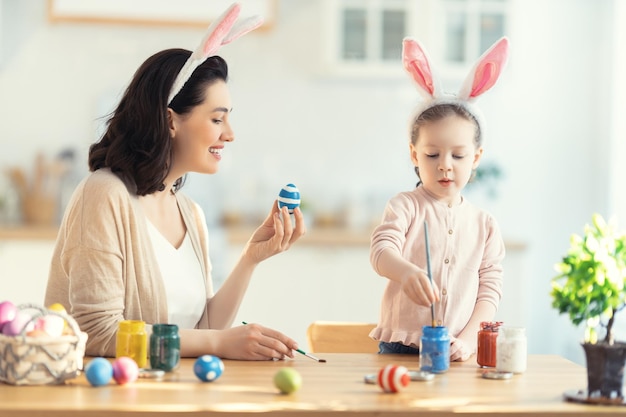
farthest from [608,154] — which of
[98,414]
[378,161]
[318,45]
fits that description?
[98,414]

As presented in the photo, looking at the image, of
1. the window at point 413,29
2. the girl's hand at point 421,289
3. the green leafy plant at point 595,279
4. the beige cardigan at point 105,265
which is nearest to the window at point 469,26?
the window at point 413,29

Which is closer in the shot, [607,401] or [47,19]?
[607,401]

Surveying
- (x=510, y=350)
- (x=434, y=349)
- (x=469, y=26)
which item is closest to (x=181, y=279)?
(x=434, y=349)

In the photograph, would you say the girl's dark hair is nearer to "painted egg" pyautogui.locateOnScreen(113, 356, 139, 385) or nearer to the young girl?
the young girl

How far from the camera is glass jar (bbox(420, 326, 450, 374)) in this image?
1.90 m

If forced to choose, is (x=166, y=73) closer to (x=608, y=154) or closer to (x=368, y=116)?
(x=368, y=116)

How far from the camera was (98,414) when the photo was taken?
1.54 meters

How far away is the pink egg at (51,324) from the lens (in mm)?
1738

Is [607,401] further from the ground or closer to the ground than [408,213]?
closer to the ground

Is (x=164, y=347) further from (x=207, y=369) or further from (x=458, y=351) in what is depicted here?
(x=458, y=351)

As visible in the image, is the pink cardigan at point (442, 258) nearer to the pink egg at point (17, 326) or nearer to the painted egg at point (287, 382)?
the painted egg at point (287, 382)

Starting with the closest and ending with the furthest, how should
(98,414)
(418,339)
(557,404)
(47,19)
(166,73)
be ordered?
(98,414) < (557,404) < (418,339) < (166,73) < (47,19)

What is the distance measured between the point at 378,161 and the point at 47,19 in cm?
197

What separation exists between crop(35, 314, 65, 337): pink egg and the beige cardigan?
27 centimetres
